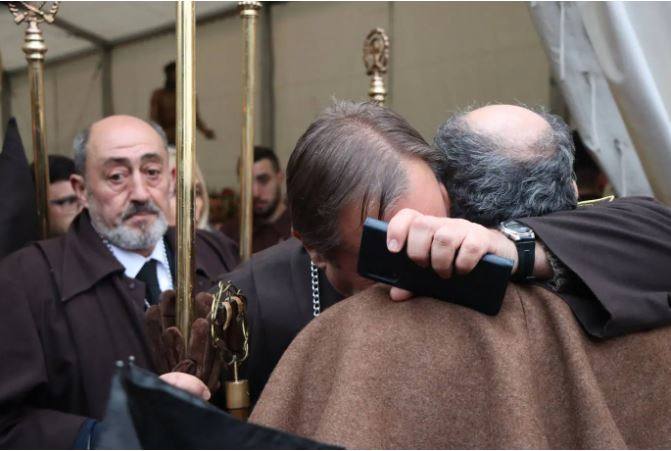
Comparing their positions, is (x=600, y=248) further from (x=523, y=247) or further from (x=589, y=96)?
(x=589, y=96)

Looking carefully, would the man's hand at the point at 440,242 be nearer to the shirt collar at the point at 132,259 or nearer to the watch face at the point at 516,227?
the watch face at the point at 516,227

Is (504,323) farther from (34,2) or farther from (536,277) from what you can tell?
(34,2)

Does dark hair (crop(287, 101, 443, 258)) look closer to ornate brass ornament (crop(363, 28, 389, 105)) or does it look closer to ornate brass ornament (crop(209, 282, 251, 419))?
ornate brass ornament (crop(209, 282, 251, 419))

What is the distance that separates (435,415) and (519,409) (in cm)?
10

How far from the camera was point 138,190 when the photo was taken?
2.15 metres

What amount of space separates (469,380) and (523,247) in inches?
7.6

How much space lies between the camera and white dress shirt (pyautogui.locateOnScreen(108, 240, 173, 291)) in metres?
2.11

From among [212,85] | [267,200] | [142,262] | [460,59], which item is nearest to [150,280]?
[142,262]

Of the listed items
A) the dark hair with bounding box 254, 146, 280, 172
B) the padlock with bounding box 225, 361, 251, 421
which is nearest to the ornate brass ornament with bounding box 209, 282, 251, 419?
the padlock with bounding box 225, 361, 251, 421

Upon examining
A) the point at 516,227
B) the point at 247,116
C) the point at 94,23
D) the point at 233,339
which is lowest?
the point at 233,339

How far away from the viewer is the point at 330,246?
3.82 ft

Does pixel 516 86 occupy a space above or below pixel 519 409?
above

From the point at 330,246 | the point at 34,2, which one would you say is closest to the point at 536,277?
the point at 330,246

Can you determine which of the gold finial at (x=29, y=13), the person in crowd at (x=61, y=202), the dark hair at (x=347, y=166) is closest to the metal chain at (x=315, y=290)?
the dark hair at (x=347, y=166)
